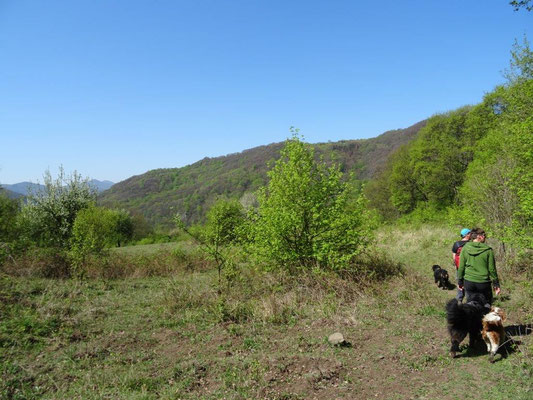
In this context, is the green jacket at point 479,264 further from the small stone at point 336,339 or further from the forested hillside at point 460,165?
the forested hillside at point 460,165

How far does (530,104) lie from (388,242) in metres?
10.7

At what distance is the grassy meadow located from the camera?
17.3 ft

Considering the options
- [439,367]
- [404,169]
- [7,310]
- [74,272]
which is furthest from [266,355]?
[404,169]

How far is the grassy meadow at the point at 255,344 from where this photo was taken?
5258mm

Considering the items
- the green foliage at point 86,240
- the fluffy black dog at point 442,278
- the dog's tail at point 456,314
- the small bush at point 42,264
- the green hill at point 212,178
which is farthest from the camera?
the green hill at point 212,178

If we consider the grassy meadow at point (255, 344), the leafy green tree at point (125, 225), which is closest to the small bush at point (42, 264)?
the grassy meadow at point (255, 344)

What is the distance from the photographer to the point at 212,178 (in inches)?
4641

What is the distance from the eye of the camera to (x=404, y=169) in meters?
36.5

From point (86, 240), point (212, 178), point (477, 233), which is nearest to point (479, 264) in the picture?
point (477, 233)

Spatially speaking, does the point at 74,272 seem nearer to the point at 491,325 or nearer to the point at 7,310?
the point at 7,310

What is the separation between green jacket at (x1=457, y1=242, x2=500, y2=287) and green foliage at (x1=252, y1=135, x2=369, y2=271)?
13.9 ft

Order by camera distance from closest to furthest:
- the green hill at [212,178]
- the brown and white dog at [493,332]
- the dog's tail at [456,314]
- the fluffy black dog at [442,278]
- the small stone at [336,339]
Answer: the brown and white dog at [493,332] → the dog's tail at [456,314] → the small stone at [336,339] → the fluffy black dog at [442,278] → the green hill at [212,178]

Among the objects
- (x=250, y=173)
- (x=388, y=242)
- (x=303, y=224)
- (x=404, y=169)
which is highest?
(x=250, y=173)

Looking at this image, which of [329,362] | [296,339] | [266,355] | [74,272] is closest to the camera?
[329,362]
